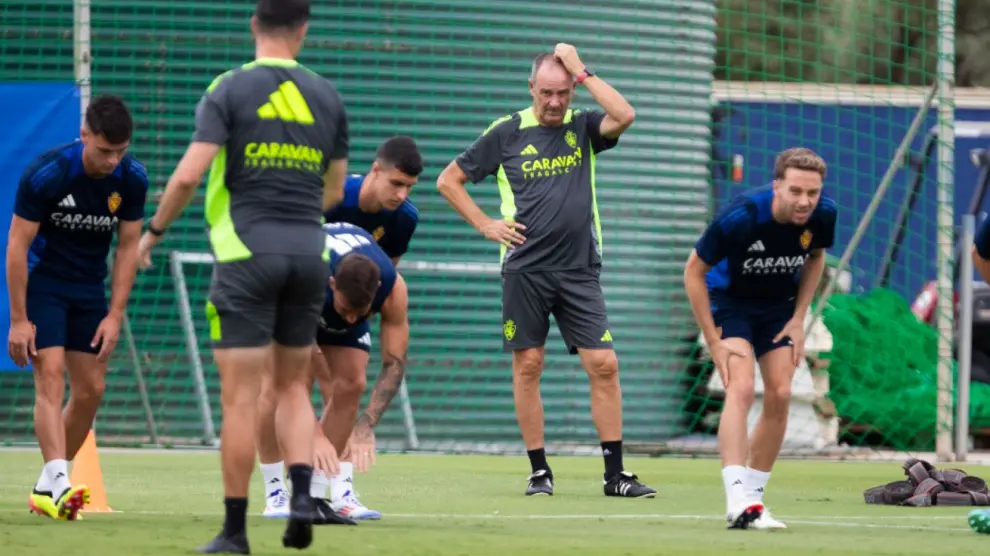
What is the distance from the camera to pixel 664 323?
603 inches

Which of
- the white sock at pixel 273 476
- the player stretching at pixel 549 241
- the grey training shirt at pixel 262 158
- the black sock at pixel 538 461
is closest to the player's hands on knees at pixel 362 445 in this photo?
the white sock at pixel 273 476

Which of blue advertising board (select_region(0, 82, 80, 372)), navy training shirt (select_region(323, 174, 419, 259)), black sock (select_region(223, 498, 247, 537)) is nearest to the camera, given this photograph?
black sock (select_region(223, 498, 247, 537))

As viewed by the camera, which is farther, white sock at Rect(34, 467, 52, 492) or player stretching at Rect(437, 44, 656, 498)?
player stretching at Rect(437, 44, 656, 498)

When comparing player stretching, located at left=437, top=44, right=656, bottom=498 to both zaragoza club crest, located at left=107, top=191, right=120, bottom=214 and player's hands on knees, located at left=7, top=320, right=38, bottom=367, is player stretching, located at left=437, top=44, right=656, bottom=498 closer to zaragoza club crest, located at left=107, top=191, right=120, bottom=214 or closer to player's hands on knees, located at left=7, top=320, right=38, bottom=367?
zaragoza club crest, located at left=107, top=191, right=120, bottom=214

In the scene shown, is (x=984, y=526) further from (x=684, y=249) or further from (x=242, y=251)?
(x=684, y=249)

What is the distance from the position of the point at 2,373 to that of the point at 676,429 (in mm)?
5311

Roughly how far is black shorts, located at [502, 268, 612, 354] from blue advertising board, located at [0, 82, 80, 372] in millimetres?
4494

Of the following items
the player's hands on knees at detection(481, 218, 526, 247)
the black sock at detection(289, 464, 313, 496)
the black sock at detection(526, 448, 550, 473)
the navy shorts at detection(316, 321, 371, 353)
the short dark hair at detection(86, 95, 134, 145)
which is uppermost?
the short dark hair at detection(86, 95, 134, 145)

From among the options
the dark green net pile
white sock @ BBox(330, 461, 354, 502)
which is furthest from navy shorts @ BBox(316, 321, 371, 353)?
the dark green net pile

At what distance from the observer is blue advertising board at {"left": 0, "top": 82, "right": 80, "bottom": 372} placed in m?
13.9

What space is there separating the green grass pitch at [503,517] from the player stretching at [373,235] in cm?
Answer: 19

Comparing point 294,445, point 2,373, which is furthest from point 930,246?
point 294,445

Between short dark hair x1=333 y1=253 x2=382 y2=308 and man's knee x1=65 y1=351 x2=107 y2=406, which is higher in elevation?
short dark hair x1=333 y1=253 x2=382 y2=308

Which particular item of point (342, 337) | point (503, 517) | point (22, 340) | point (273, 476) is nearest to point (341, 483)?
point (273, 476)
